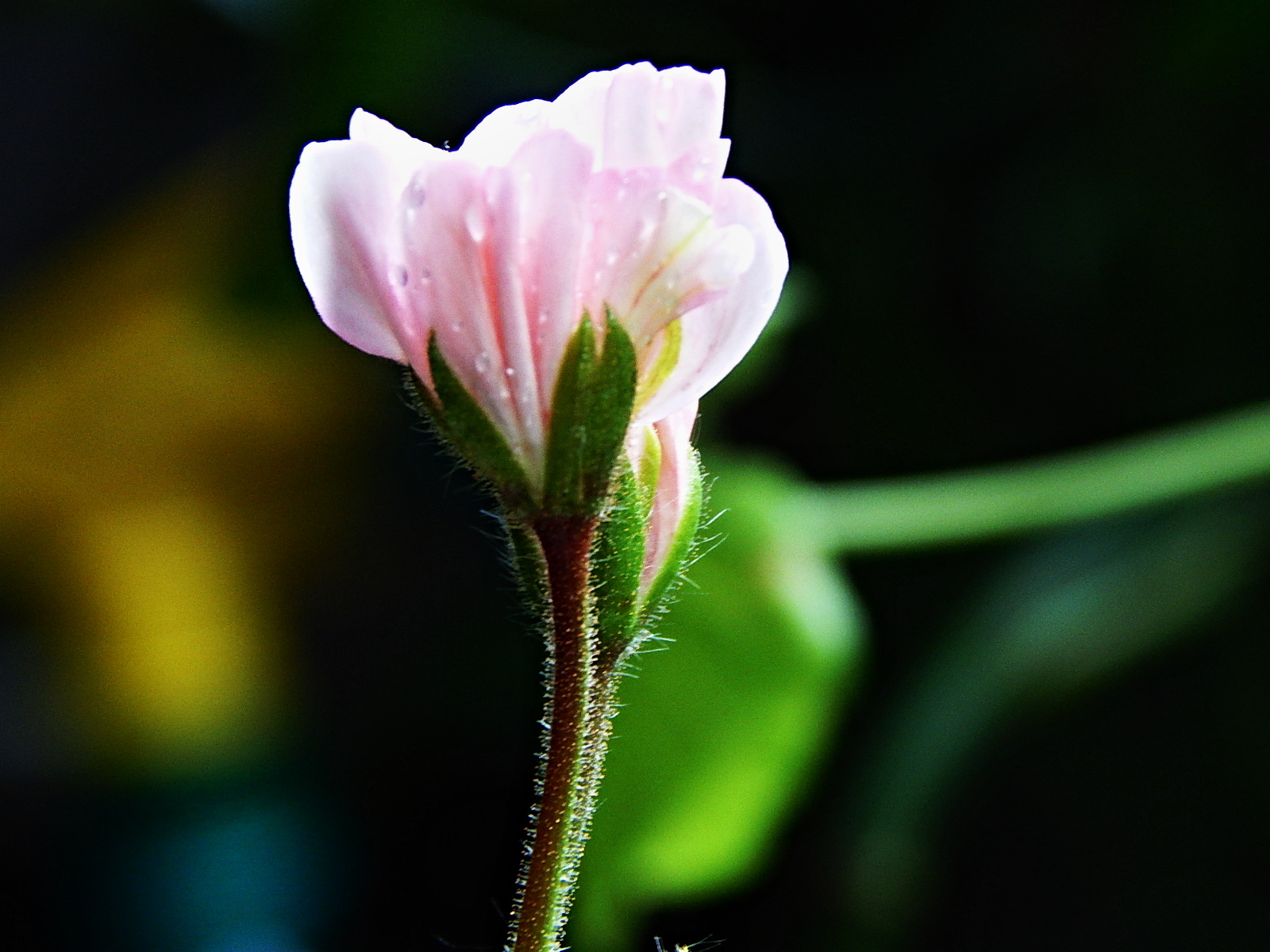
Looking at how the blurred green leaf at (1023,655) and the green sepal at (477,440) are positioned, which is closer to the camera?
the green sepal at (477,440)

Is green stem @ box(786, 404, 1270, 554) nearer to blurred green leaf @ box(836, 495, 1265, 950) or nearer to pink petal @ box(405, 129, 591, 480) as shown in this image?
blurred green leaf @ box(836, 495, 1265, 950)

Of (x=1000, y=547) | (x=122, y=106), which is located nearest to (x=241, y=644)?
(x=122, y=106)

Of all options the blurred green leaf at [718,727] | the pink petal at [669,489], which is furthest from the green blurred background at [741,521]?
the pink petal at [669,489]

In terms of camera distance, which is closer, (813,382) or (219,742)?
(813,382)

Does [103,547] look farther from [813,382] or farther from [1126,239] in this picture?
[1126,239]

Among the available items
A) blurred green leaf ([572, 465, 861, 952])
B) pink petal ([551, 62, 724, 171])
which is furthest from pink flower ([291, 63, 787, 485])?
blurred green leaf ([572, 465, 861, 952])

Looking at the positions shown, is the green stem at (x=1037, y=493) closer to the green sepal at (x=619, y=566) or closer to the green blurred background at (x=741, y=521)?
the green blurred background at (x=741, y=521)
